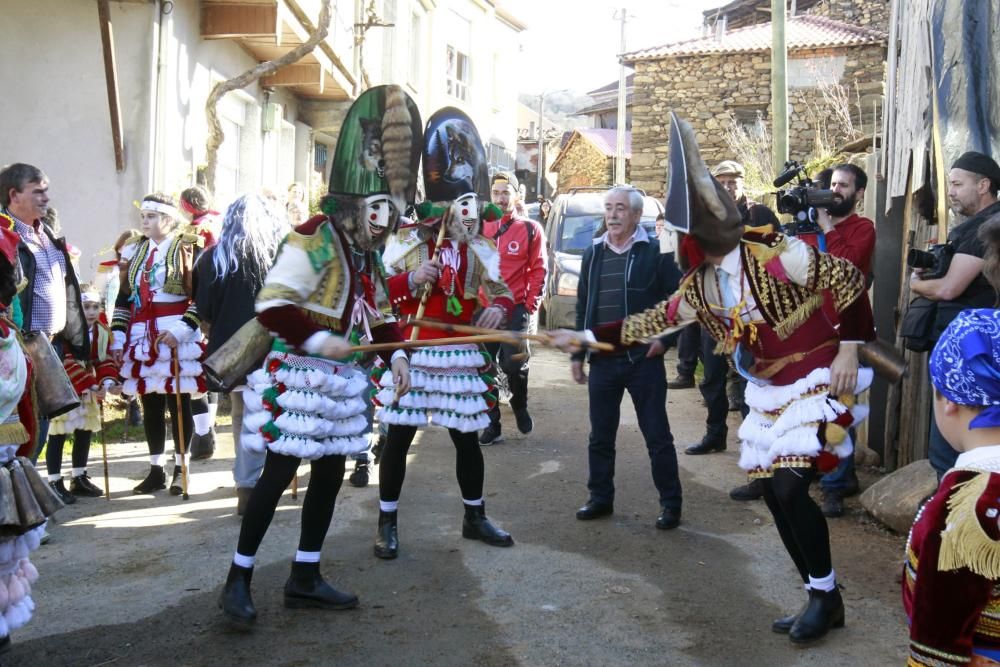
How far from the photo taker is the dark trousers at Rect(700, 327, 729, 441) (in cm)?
774

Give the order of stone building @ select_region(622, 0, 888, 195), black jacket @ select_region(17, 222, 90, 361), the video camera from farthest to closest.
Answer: stone building @ select_region(622, 0, 888, 195) → the video camera → black jacket @ select_region(17, 222, 90, 361)

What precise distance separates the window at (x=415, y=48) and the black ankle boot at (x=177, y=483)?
759 inches

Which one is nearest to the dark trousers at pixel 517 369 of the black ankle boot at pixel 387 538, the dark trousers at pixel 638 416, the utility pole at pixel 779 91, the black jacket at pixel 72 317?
the dark trousers at pixel 638 416

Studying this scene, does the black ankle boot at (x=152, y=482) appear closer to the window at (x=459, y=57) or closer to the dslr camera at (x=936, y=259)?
the dslr camera at (x=936, y=259)

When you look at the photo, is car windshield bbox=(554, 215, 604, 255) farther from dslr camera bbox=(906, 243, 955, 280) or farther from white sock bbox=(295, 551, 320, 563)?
white sock bbox=(295, 551, 320, 563)

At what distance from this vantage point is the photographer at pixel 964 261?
175 inches

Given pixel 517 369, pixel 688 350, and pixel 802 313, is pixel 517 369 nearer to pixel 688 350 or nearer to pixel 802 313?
pixel 688 350

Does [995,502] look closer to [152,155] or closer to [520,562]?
[520,562]

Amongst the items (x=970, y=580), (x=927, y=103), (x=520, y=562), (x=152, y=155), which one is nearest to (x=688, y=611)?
(x=520, y=562)

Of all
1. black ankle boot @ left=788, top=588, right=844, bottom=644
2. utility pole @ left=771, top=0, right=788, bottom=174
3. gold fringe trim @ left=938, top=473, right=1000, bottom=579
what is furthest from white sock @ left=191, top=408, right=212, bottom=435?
utility pole @ left=771, top=0, right=788, bottom=174

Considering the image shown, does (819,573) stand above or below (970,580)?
below

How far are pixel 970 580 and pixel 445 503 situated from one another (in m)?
4.54

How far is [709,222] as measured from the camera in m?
3.98

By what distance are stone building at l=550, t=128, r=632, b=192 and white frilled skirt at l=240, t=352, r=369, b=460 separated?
3618cm
